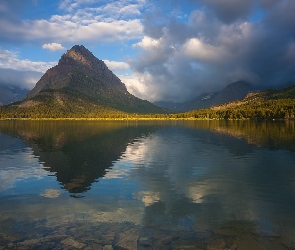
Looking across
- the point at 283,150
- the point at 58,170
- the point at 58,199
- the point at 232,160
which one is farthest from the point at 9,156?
the point at 283,150

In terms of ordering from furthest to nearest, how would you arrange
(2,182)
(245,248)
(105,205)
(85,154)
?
(85,154)
(2,182)
(105,205)
(245,248)

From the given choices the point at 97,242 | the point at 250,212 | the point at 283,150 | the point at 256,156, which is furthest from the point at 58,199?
the point at 283,150

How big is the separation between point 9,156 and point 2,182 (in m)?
29.6

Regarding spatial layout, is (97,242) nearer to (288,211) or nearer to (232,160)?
(288,211)

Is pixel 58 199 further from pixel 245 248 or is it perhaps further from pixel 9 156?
pixel 9 156

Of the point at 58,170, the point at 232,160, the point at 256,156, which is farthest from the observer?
the point at 256,156

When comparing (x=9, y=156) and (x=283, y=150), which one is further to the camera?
(x=283, y=150)

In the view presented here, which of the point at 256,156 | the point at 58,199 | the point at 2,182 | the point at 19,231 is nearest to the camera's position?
the point at 19,231

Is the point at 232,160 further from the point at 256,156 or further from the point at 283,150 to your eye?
the point at 283,150

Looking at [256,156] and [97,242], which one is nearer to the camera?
[97,242]

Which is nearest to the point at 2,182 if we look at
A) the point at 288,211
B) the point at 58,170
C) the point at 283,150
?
the point at 58,170

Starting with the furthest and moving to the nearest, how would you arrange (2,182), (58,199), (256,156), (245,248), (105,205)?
1. (256,156)
2. (2,182)
3. (58,199)
4. (105,205)
5. (245,248)

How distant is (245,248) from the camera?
73.4 ft

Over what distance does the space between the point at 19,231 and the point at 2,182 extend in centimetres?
2296
